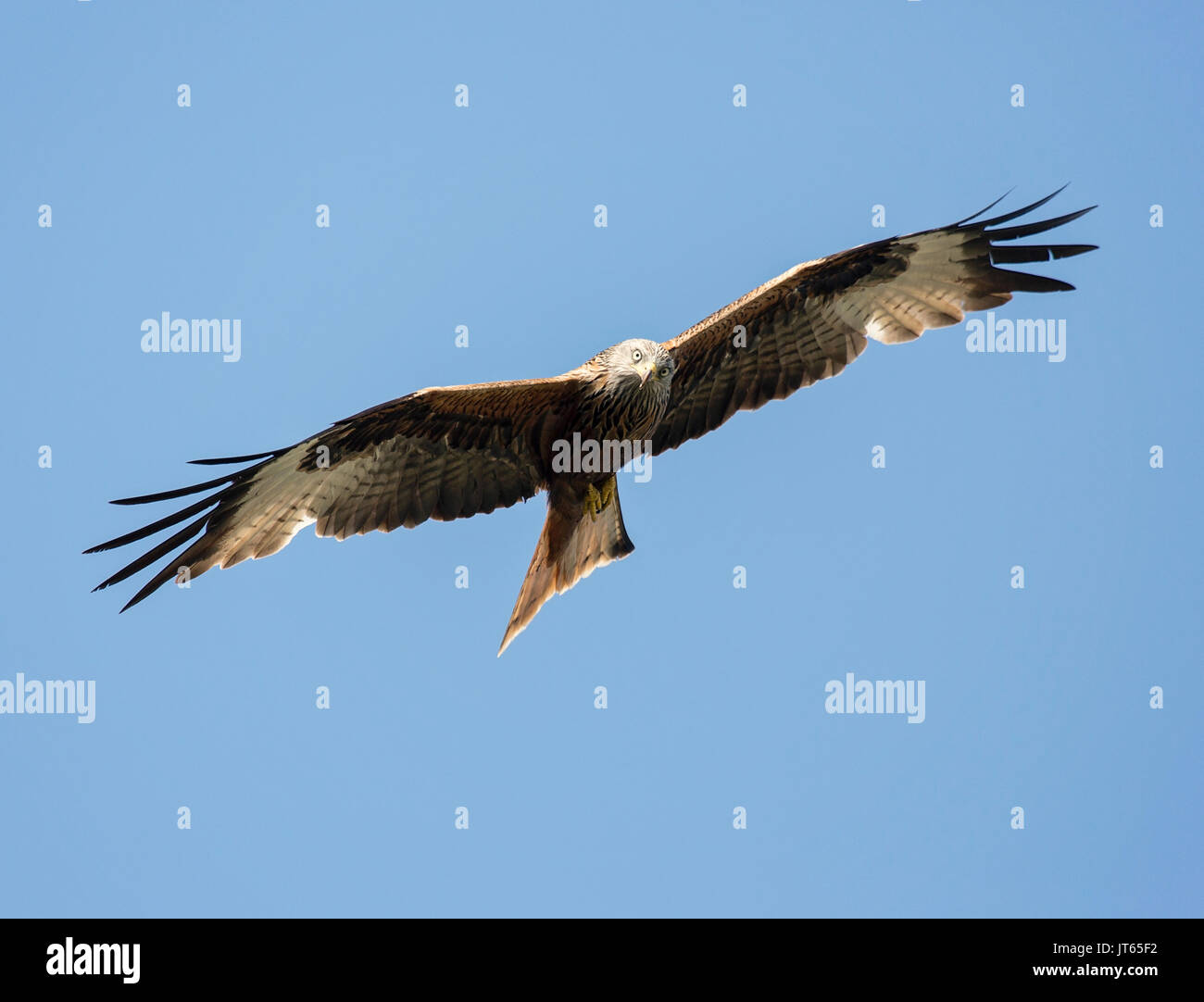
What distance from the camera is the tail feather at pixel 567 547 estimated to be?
10609mm

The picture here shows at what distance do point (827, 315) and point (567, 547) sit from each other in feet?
8.48

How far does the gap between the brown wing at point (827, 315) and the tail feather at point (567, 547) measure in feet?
2.66

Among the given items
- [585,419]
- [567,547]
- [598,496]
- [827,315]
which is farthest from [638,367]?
[827,315]

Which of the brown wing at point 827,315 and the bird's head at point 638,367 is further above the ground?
the brown wing at point 827,315

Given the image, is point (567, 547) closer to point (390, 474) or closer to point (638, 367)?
point (390, 474)

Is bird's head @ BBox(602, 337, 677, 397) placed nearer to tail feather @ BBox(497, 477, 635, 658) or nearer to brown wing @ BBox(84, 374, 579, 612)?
brown wing @ BBox(84, 374, 579, 612)

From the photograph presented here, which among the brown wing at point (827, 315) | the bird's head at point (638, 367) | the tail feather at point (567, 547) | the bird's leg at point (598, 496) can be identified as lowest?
the tail feather at point (567, 547)

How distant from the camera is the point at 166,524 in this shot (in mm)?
9516

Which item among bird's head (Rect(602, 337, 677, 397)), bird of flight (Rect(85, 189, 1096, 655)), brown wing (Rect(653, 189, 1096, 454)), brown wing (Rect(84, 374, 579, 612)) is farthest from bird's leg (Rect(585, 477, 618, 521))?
bird's head (Rect(602, 337, 677, 397))

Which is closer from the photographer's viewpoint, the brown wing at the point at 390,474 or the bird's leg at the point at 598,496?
the brown wing at the point at 390,474

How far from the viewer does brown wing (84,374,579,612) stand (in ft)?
32.2

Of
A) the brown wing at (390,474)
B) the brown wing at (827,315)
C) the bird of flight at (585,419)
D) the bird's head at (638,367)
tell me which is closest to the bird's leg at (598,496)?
the bird of flight at (585,419)

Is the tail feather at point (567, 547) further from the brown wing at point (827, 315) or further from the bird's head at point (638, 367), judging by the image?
the bird's head at point (638, 367)
